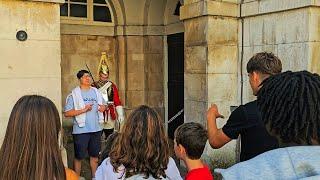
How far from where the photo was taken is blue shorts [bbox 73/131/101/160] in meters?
5.55

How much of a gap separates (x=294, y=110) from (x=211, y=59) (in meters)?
4.99

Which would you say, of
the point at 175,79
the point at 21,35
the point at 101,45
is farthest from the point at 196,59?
the point at 101,45

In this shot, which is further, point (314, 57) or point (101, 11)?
point (101, 11)

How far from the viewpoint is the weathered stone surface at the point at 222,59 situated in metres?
6.37

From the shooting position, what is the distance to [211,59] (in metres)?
6.37

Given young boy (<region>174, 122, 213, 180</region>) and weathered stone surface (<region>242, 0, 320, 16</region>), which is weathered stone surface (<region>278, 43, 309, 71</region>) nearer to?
weathered stone surface (<region>242, 0, 320, 16</region>)

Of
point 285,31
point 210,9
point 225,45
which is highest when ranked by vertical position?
point 210,9

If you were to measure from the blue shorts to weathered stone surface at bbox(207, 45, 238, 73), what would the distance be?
78.5 inches

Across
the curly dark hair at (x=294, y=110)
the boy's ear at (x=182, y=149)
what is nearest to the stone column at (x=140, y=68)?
the boy's ear at (x=182, y=149)

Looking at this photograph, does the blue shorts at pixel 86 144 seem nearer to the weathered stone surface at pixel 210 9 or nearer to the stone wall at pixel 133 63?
the weathered stone surface at pixel 210 9

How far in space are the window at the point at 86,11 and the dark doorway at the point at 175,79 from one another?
1676mm

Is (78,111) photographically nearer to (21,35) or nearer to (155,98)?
(21,35)

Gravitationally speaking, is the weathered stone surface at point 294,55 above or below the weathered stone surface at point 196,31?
below

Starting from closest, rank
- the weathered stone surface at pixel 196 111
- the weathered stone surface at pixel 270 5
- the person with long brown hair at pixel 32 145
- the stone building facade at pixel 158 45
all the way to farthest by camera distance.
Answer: the person with long brown hair at pixel 32 145 < the stone building facade at pixel 158 45 < the weathered stone surface at pixel 270 5 < the weathered stone surface at pixel 196 111
